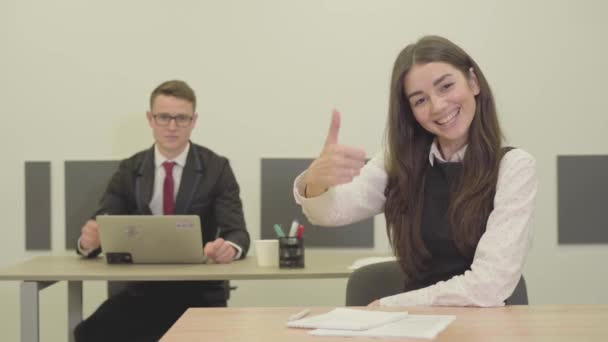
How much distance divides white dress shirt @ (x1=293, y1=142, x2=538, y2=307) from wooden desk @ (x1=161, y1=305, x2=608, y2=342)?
2.9 inches

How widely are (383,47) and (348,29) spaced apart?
0.20 meters

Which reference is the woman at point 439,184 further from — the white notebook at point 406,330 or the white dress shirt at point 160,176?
the white dress shirt at point 160,176

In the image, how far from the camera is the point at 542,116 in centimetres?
380

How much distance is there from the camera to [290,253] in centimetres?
282

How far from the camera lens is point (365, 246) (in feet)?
12.4

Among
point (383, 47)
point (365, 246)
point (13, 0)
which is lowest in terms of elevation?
point (365, 246)

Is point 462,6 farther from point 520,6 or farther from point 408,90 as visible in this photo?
point 408,90

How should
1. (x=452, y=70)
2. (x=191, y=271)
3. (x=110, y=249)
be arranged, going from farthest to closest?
1. (x=110, y=249)
2. (x=191, y=271)
3. (x=452, y=70)

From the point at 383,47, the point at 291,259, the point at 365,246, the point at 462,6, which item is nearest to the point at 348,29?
the point at 383,47

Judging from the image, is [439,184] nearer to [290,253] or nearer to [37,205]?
[290,253]

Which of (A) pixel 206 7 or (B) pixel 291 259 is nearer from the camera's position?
(B) pixel 291 259

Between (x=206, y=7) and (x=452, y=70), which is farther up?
(x=206, y=7)

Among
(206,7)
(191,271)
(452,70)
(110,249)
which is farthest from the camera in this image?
(206,7)

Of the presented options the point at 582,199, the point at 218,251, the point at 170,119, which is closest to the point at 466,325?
the point at 218,251
